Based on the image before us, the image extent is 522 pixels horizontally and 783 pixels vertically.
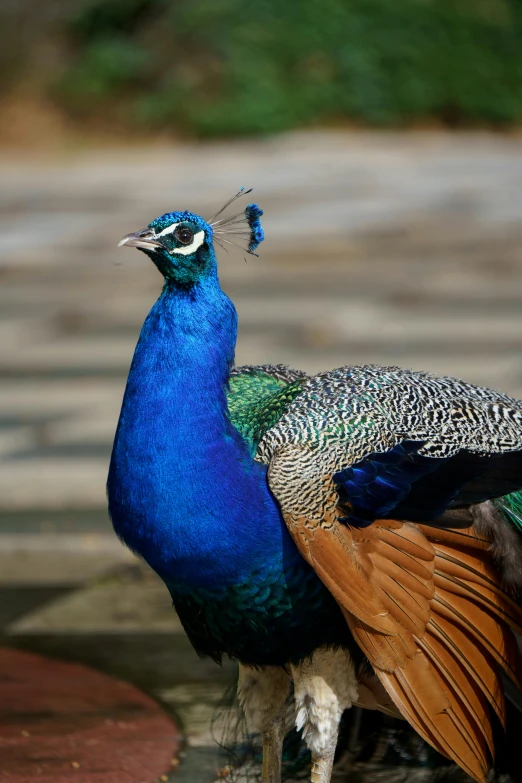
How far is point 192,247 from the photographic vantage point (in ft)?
8.95

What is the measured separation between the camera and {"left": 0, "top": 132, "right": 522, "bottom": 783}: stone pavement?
443 centimetres

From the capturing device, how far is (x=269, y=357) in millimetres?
7449

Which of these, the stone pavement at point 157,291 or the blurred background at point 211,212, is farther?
the blurred background at point 211,212

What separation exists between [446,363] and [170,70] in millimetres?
13523

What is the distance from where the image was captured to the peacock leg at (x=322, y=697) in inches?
112

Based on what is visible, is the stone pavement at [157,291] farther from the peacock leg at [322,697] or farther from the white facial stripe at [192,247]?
the white facial stripe at [192,247]

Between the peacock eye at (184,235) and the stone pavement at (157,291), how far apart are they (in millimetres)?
1441

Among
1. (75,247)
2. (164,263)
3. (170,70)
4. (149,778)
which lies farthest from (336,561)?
(170,70)

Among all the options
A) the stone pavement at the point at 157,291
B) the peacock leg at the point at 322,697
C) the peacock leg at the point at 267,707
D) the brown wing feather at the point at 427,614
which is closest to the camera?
the brown wing feather at the point at 427,614

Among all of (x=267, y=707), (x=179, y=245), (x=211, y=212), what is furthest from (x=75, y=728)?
(x=211, y=212)

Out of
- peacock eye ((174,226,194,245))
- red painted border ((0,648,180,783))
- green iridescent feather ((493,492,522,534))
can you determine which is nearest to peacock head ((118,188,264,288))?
peacock eye ((174,226,194,245))

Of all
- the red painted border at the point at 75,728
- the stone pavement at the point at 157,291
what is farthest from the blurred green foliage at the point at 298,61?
the red painted border at the point at 75,728

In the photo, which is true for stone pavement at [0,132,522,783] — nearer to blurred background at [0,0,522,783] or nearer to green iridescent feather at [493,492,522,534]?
blurred background at [0,0,522,783]

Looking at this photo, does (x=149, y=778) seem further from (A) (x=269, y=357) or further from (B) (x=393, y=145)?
(B) (x=393, y=145)
